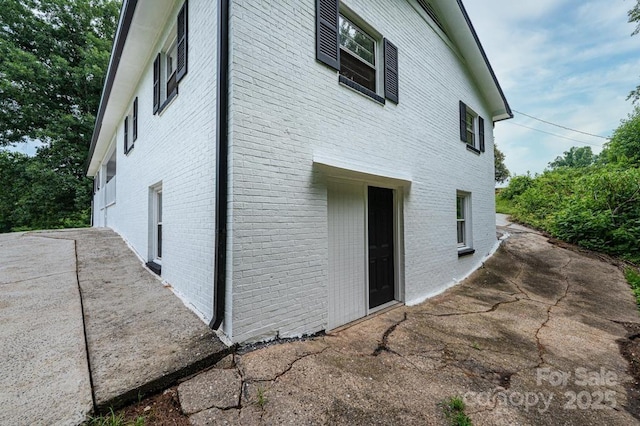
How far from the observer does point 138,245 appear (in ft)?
18.4

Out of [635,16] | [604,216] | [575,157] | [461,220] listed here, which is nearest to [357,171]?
[461,220]

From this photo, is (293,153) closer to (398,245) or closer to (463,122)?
(398,245)

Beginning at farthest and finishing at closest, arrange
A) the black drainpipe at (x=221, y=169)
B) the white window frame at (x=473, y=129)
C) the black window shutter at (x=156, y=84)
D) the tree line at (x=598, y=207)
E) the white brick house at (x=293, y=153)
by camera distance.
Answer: the tree line at (x=598, y=207), the white window frame at (x=473, y=129), the black window shutter at (x=156, y=84), the white brick house at (x=293, y=153), the black drainpipe at (x=221, y=169)

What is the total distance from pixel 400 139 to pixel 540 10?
25.1 ft

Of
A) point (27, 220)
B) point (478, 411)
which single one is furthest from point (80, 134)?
point (478, 411)

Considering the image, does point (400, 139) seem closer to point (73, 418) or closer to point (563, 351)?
point (563, 351)

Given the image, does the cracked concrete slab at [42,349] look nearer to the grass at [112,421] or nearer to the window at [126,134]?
the grass at [112,421]

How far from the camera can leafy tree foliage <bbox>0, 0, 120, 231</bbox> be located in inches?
552

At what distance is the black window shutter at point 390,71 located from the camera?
14.7 ft

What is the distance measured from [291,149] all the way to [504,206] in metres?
16.4

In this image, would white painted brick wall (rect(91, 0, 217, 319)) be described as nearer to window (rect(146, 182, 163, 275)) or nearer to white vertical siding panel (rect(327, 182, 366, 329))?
window (rect(146, 182, 163, 275))

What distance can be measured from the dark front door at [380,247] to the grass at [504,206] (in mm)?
12519

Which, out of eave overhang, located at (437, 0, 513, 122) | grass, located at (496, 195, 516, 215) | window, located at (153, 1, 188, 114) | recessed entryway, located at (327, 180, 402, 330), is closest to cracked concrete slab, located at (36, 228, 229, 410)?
recessed entryway, located at (327, 180, 402, 330)

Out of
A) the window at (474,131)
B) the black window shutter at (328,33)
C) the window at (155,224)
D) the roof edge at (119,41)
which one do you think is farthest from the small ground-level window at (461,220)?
the roof edge at (119,41)
